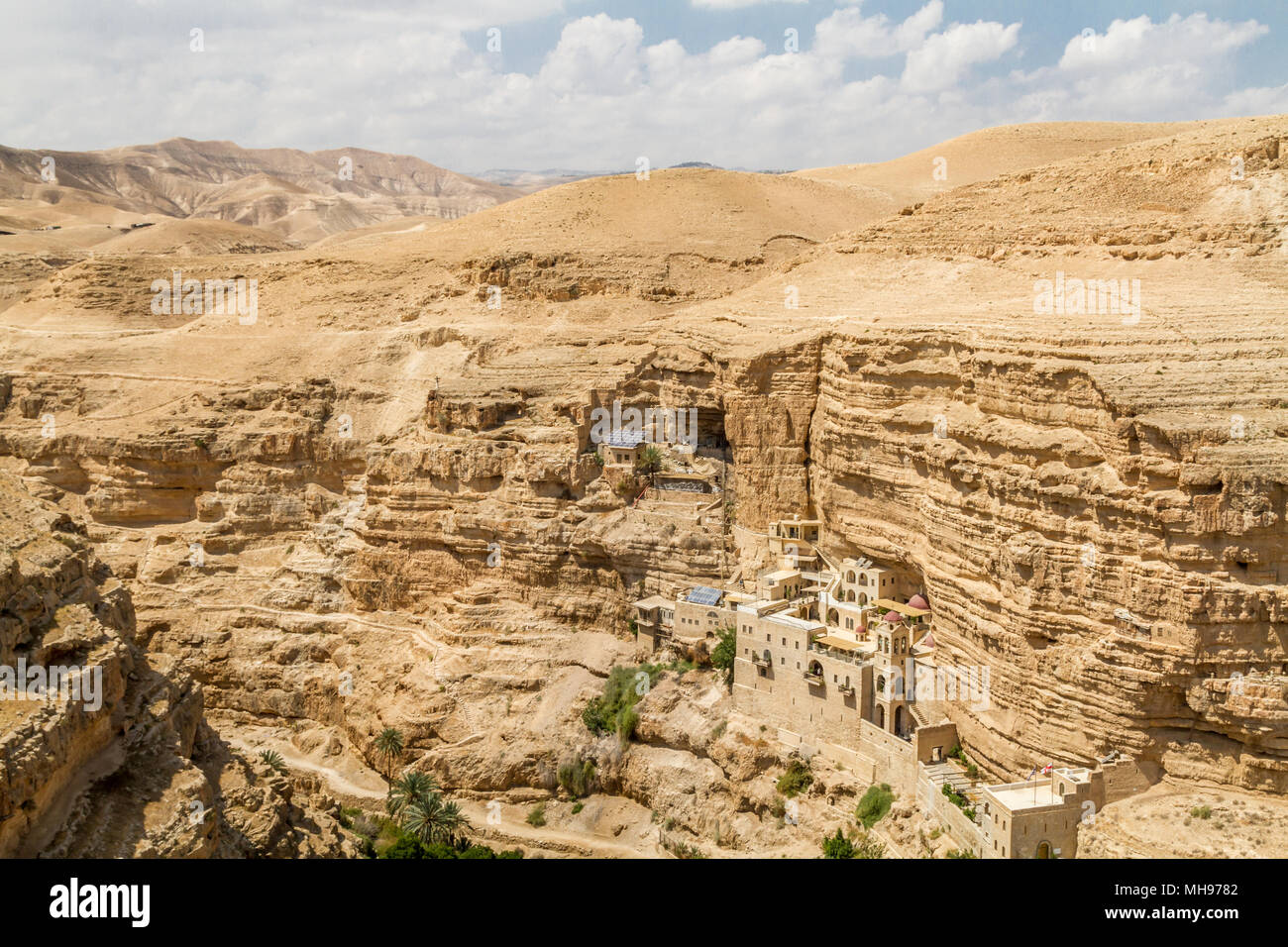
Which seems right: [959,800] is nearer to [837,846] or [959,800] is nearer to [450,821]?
[837,846]

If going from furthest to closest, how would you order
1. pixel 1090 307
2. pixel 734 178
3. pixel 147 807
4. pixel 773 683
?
pixel 734 178 < pixel 773 683 < pixel 1090 307 < pixel 147 807

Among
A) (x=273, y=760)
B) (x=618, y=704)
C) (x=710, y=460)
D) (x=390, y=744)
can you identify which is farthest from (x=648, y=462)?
(x=273, y=760)

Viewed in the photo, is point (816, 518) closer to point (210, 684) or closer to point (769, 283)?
point (769, 283)

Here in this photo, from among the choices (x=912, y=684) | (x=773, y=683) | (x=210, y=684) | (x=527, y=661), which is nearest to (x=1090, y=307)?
(x=912, y=684)

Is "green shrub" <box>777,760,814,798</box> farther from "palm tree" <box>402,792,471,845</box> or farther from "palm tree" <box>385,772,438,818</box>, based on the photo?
"palm tree" <box>385,772,438,818</box>

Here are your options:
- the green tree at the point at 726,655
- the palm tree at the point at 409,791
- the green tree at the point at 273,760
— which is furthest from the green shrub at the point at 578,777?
the green tree at the point at 273,760

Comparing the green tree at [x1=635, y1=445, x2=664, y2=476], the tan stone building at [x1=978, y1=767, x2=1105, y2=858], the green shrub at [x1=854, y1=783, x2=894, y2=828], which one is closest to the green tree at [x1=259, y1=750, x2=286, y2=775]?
the green tree at [x1=635, y1=445, x2=664, y2=476]

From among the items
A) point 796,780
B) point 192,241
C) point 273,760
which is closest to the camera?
point 796,780
